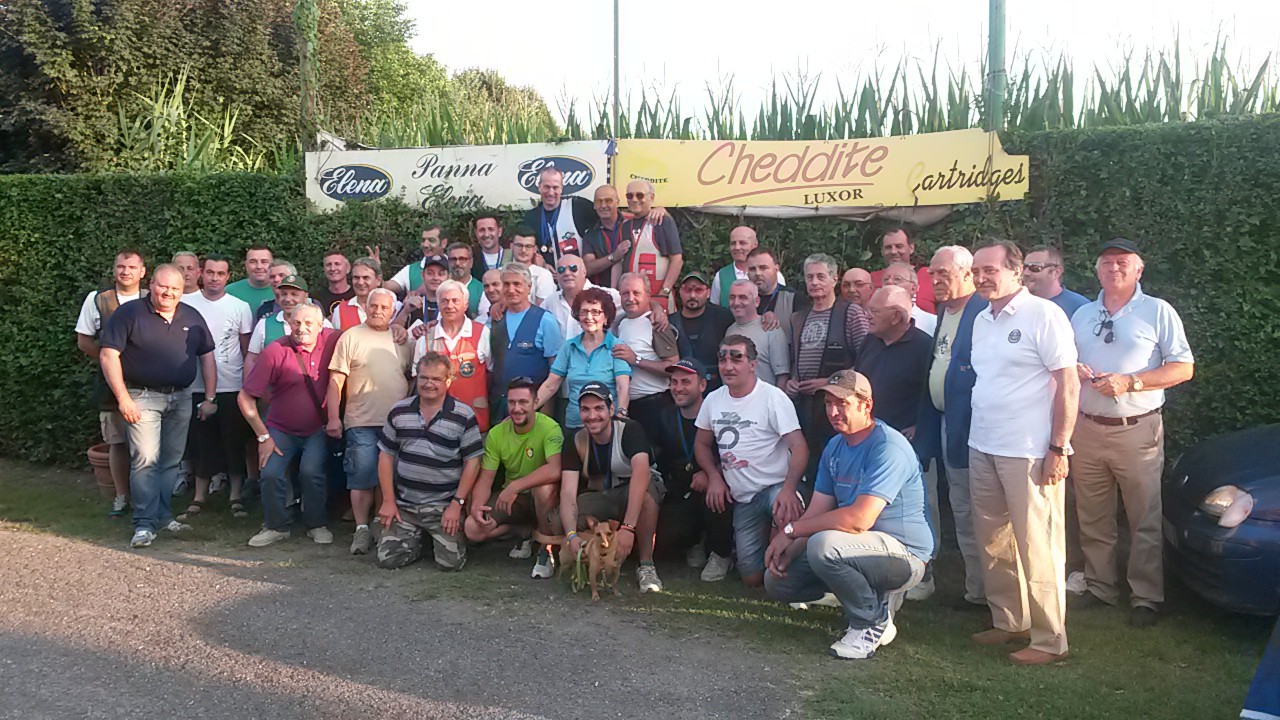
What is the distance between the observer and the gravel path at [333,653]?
3.97 meters

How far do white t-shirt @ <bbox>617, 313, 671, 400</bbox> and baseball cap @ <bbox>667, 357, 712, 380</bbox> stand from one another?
0.68ft

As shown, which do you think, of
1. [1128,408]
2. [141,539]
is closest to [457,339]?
[141,539]

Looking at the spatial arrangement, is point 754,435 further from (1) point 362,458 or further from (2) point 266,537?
(2) point 266,537

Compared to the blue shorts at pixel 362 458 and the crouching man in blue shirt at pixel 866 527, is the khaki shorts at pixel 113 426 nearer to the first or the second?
the blue shorts at pixel 362 458

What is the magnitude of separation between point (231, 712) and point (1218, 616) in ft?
15.3

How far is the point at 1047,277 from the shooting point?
17.6ft

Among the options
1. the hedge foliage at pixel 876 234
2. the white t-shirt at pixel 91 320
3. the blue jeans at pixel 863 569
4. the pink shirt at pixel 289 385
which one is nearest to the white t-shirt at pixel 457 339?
the pink shirt at pixel 289 385

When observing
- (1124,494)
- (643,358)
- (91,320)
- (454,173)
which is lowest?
(1124,494)

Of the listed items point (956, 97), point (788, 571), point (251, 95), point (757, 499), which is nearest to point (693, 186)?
point (956, 97)

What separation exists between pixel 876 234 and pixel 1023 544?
366 cm

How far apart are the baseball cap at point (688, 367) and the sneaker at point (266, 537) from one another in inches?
116

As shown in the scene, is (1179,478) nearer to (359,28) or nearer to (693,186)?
(693,186)

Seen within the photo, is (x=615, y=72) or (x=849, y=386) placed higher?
(x=615, y=72)

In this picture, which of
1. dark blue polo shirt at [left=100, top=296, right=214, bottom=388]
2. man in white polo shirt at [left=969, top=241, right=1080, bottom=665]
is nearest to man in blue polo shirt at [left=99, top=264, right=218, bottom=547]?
dark blue polo shirt at [left=100, top=296, right=214, bottom=388]
